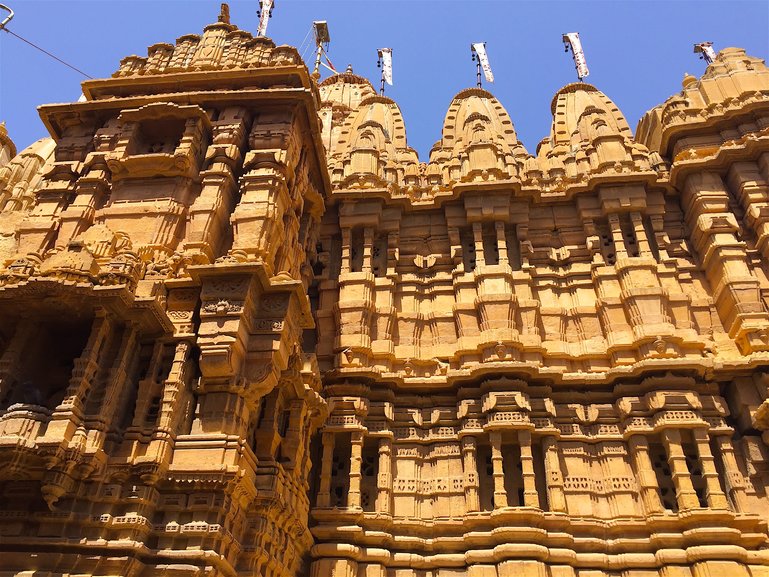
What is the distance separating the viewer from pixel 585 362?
46.7ft

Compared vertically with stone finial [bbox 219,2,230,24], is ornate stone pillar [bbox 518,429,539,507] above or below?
below

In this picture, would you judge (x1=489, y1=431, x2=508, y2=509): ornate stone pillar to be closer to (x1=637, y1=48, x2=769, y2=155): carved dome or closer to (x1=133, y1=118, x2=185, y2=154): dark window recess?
(x1=133, y1=118, x2=185, y2=154): dark window recess

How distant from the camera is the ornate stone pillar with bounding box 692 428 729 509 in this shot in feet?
A: 37.6

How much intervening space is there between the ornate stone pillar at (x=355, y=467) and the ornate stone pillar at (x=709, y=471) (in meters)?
6.80

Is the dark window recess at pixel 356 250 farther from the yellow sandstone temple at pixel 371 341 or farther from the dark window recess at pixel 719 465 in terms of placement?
the dark window recess at pixel 719 465

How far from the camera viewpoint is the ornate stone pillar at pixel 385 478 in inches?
481

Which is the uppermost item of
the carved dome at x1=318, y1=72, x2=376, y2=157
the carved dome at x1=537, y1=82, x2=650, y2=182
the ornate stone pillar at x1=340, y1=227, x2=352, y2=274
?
the carved dome at x1=318, y1=72, x2=376, y2=157

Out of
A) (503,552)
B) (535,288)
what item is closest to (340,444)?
(503,552)

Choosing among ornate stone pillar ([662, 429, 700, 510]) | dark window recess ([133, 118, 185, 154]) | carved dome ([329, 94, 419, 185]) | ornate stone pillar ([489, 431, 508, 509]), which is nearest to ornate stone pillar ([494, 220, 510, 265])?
carved dome ([329, 94, 419, 185])

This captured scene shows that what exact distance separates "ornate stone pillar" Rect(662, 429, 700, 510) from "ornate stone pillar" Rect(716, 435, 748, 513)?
818mm

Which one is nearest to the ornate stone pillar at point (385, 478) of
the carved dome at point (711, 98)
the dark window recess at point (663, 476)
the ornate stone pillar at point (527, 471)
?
the ornate stone pillar at point (527, 471)

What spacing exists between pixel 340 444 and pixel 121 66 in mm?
10737

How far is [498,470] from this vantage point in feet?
40.6

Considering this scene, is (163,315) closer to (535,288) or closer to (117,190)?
(117,190)
